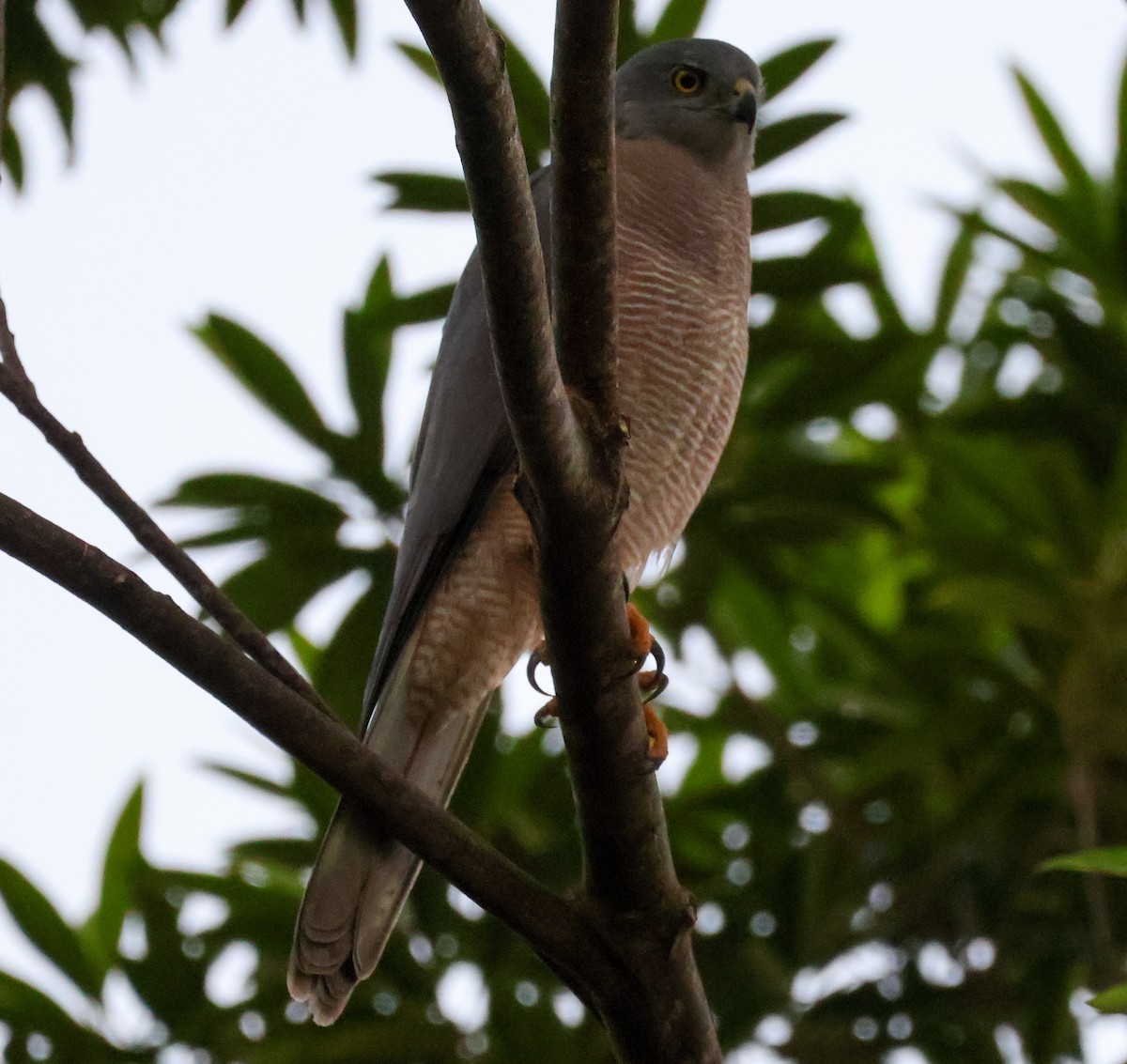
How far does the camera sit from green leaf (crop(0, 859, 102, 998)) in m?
3.94

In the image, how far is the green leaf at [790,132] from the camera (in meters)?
3.93

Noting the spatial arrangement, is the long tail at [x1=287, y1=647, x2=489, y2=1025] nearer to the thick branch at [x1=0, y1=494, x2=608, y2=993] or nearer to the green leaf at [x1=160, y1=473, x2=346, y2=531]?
the thick branch at [x1=0, y1=494, x2=608, y2=993]

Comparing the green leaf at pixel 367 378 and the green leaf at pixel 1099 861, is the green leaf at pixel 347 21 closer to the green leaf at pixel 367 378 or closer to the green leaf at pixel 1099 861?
the green leaf at pixel 367 378

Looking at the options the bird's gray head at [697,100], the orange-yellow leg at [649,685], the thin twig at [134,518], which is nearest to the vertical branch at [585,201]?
the orange-yellow leg at [649,685]

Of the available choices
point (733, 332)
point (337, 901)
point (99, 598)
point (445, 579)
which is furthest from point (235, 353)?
point (99, 598)

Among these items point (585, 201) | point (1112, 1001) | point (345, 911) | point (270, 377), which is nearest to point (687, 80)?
point (270, 377)

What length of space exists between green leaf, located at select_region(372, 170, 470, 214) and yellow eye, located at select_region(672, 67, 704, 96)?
2.05 feet

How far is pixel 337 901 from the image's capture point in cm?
284

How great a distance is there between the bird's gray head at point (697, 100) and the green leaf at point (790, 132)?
3.0 inches

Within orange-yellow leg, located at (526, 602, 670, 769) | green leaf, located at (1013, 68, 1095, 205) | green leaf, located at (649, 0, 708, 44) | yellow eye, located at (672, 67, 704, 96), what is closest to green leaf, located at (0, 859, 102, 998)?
orange-yellow leg, located at (526, 602, 670, 769)

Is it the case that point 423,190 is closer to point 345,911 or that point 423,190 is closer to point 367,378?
point 367,378

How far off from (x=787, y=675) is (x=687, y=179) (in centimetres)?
158

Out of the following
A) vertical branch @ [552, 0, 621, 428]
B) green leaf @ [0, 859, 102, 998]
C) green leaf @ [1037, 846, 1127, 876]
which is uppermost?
vertical branch @ [552, 0, 621, 428]

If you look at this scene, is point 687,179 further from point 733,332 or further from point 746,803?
point 746,803
